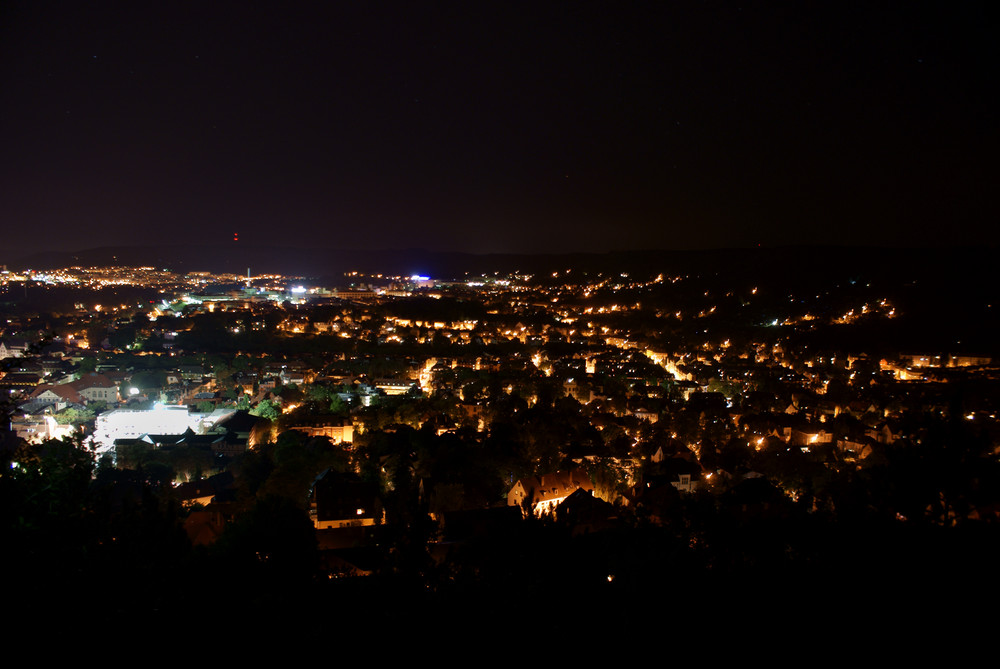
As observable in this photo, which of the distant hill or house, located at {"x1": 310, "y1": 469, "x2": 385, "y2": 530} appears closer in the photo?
house, located at {"x1": 310, "y1": 469, "x2": 385, "y2": 530}

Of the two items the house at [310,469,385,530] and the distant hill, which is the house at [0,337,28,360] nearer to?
the house at [310,469,385,530]

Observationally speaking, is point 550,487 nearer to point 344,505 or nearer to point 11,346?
point 344,505

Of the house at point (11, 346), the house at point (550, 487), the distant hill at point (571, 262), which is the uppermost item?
the distant hill at point (571, 262)

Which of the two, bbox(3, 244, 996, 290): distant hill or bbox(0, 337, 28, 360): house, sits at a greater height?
bbox(3, 244, 996, 290): distant hill

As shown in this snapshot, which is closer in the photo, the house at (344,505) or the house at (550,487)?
the house at (344,505)

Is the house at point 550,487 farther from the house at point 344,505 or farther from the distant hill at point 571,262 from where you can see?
the distant hill at point 571,262

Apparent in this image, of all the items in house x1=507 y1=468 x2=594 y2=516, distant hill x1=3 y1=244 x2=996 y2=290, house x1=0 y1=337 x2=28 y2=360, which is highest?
distant hill x1=3 y1=244 x2=996 y2=290

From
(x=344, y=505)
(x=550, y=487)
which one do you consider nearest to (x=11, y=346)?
(x=344, y=505)

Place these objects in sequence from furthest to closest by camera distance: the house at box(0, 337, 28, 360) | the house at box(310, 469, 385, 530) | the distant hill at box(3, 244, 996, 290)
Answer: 1. the distant hill at box(3, 244, 996, 290)
2. the house at box(0, 337, 28, 360)
3. the house at box(310, 469, 385, 530)

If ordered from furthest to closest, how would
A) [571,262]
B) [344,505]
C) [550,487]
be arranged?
[571,262] → [550,487] → [344,505]

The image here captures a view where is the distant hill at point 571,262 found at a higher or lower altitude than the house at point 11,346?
higher

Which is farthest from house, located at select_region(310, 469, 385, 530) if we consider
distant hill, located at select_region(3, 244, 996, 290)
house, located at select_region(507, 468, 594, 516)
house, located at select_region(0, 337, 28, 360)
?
distant hill, located at select_region(3, 244, 996, 290)

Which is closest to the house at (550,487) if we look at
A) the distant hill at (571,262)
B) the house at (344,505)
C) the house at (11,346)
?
the house at (344,505)

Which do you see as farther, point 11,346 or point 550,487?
point 11,346
